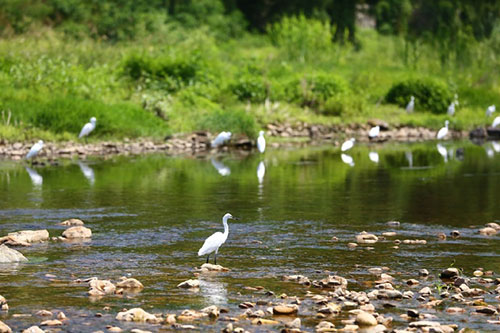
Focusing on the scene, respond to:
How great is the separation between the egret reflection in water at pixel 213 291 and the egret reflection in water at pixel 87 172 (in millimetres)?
11839

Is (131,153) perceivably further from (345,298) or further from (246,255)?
(345,298)

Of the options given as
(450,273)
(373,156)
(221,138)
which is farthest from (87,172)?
(450,273)

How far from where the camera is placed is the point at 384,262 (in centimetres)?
1319

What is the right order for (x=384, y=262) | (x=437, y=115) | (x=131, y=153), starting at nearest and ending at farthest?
1. (x=384, y=262)
2. (x=131, y=153)
3. (x=437, y=115)

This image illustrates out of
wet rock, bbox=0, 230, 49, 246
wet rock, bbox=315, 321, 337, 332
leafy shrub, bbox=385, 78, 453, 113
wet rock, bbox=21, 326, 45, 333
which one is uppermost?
leafy shrub, bbox=385, 78, 453, 113

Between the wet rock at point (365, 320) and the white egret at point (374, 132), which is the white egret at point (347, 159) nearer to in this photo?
the white egret at point (374, 132)

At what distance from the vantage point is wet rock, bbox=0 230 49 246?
14.3 metres

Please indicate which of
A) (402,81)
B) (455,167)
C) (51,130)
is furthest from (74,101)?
(402,81)

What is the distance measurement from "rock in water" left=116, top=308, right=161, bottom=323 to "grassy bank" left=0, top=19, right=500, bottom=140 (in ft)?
70.0

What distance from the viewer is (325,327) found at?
31.3ft

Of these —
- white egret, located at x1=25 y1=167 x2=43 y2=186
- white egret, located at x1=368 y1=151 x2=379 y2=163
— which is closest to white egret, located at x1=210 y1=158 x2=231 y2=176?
white egret, located at x1=25 y1=167 x2=43 y2=186

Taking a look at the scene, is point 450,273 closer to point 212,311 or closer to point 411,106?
point 212,311

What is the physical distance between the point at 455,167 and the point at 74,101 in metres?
13.9

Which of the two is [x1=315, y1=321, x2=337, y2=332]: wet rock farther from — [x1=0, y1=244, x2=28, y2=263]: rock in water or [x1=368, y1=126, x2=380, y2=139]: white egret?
[x1=368, y1=126, x2=380, y2=139]: white egret
